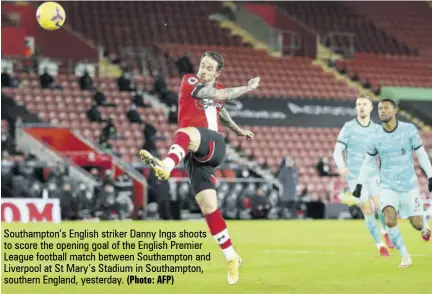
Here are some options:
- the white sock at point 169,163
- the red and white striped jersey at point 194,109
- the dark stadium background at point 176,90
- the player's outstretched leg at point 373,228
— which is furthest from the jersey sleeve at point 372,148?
the dark stadium background at point 176,90

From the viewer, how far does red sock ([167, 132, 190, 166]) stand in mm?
9242

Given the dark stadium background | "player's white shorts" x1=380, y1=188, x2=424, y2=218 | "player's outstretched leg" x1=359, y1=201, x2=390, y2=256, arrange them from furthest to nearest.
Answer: the dark stadium background
"player's outstretched leg" x1=359, y1=201, x2=390, y2=256
"player's white shorts" x1=380, y1=188, x2=424, y2=218

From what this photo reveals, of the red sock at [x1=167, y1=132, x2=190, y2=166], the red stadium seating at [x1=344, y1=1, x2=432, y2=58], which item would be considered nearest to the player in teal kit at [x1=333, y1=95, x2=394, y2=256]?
the red sock at [x1=167, y1=132, x2=190, y2=166]

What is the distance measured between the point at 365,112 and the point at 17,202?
11079mm

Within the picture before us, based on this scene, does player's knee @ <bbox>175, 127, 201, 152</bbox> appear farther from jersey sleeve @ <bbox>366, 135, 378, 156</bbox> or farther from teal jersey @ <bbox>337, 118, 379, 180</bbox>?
teal jersey @ <bbox>337, 118, 379, 180</bbox>

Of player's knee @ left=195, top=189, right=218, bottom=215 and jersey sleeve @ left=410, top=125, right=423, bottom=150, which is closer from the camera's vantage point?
player's knee @ left=195, top=189, right=218, bottom=215

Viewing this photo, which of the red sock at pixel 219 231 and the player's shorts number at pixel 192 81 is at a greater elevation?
the player's shorts number at pixel 192 81

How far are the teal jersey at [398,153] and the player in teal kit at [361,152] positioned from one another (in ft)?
6.57

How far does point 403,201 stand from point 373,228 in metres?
2.12

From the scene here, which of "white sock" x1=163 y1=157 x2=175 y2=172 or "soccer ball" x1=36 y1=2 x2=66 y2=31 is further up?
"soccer ball" x1=36 y1=2 x2=66 y2=31

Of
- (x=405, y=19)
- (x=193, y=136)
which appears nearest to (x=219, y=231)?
(x=193, y=136)

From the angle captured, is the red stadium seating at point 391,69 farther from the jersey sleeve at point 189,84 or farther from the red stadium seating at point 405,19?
the jersey sleeve at point 189,84

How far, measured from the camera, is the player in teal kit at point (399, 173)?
11.8 meters

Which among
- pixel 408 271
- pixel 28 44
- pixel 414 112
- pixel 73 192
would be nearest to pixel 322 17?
pixel 414 112
